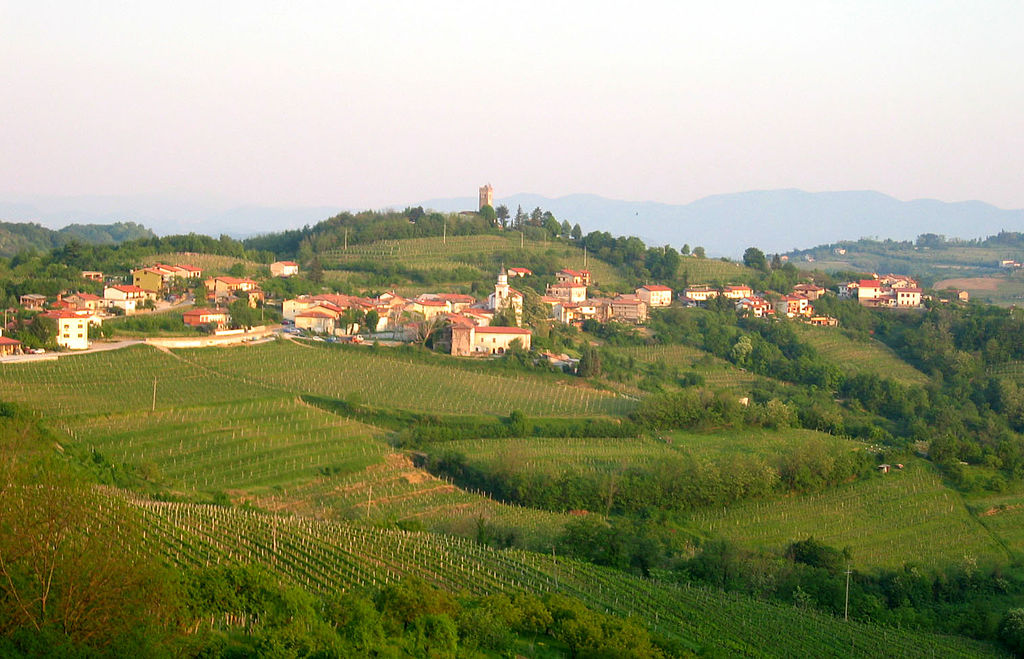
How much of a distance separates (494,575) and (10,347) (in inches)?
813

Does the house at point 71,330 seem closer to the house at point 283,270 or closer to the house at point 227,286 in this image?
the house at point 227,286

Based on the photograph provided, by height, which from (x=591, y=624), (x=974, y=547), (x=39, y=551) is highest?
(x=39, y=551)

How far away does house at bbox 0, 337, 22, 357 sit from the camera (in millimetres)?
32406

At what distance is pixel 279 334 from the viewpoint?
39.5 meters

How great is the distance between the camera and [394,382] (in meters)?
34.7

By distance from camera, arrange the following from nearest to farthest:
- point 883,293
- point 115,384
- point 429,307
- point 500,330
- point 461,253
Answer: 1. point 115,384
2. point 500,330
3. point 429,307
4. point 883,293
5. point 461,253

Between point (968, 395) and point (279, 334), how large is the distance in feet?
87.1

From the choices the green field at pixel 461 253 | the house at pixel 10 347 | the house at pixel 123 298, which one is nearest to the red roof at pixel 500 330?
the house at pixel 123 298

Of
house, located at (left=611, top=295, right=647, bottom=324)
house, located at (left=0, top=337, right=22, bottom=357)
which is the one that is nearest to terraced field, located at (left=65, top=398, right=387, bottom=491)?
house, located at (left=0, top=337, right=22, bottom=357)

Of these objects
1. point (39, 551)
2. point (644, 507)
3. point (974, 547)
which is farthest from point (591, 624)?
point (974, 547)

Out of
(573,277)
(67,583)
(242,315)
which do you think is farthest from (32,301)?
(67,583)

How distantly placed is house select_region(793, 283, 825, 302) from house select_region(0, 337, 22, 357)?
37901 mm

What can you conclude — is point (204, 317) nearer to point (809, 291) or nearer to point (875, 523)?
point (875, 523)

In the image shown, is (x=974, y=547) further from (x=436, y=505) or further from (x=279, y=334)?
Answer: (x=279, y=334)
